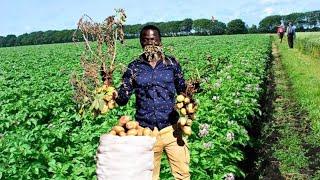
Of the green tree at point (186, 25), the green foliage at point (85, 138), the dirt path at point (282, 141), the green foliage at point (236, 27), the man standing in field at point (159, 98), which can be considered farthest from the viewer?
the green tree at point (186, 25)

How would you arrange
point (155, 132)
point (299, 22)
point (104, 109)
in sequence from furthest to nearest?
1. point (299, 22)
2. point (155, 132)
3. point (104, 109)

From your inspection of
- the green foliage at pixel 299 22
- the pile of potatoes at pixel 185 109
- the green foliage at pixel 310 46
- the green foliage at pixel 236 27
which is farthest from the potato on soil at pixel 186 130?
the green foliage at pixel 299 22

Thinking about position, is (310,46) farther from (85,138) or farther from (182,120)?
(182,120)

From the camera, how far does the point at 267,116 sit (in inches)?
439

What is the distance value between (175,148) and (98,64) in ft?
3.17

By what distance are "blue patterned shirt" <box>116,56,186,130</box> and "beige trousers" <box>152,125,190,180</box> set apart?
0.07 meters

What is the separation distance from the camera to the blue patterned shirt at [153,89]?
457 centimetres

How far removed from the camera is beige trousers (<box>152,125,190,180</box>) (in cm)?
457

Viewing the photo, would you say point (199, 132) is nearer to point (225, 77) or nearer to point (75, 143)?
point (75, 143)

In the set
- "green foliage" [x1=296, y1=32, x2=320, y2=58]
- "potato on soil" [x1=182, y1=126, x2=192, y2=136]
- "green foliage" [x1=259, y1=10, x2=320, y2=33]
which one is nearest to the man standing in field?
"potato on soil" [x1=182, y1=126, x2=192, y2=136]

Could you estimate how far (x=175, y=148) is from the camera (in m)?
4.61

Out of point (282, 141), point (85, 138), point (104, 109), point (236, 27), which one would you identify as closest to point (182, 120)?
point (104, 109)

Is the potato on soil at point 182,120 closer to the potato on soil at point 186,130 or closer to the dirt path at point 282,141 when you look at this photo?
the potato on soil at point 186,130

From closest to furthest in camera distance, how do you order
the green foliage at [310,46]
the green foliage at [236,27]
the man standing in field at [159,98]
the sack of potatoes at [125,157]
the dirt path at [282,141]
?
the sack of potatoes at [125,157], the man standing in field at [159,98], the dirt path at [282,141], the green foliage at [310,46], the green foliage at [236,27]
